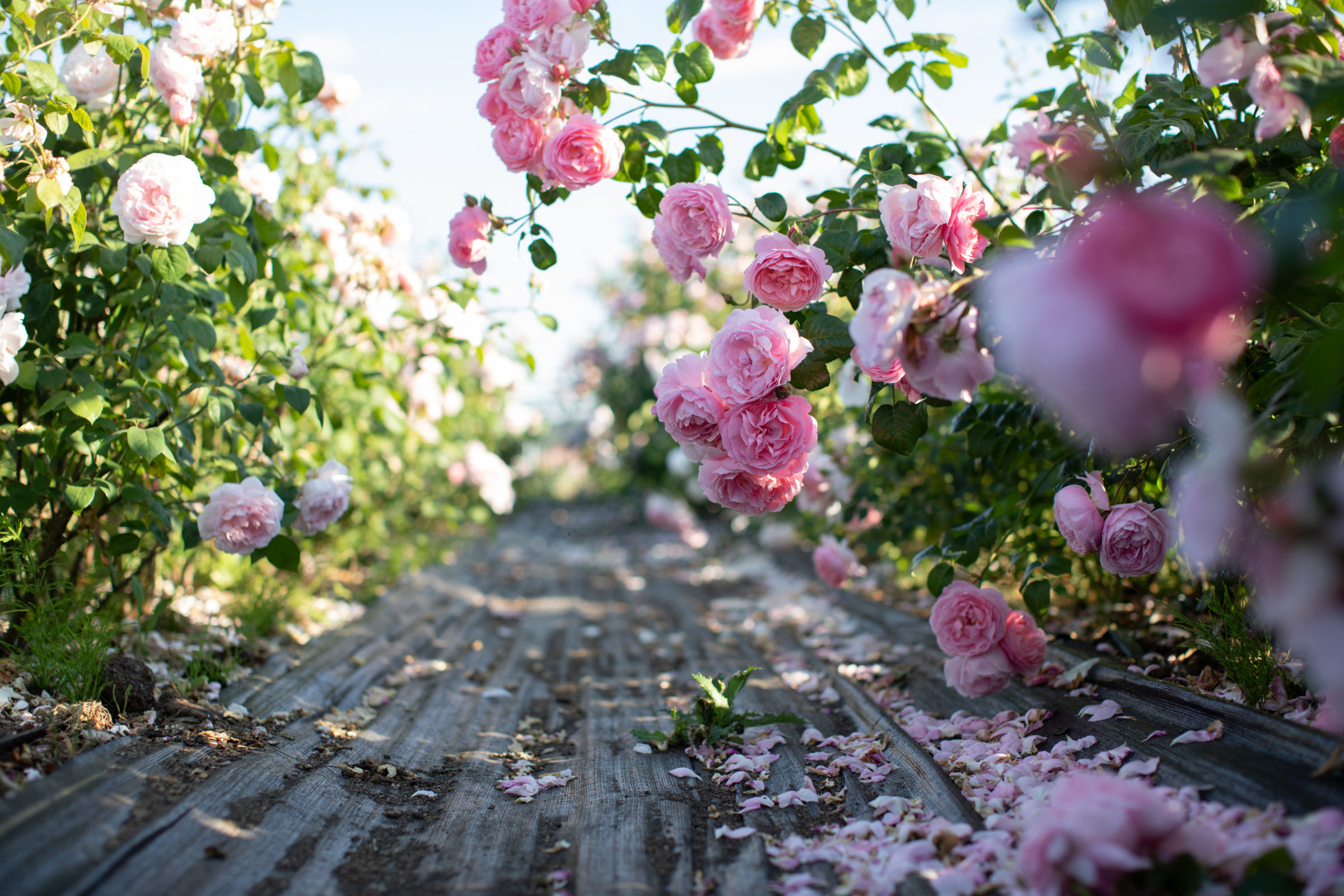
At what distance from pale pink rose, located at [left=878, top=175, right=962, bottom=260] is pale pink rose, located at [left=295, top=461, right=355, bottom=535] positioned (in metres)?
1.24

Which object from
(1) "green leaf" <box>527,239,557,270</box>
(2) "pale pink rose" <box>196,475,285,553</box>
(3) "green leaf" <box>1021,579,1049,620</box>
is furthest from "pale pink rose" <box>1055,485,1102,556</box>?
(2) "pale pink rose" <box>196,475,285,553</box>

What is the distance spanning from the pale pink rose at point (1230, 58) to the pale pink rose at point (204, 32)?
159cm

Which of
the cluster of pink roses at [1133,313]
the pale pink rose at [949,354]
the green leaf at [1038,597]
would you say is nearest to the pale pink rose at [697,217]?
the pale pink rose at [949,354]

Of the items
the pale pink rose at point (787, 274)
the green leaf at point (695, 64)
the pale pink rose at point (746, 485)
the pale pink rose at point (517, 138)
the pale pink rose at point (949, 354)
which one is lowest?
the pale pink rose at point (746, 485)

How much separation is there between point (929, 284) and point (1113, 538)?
0.57 metres

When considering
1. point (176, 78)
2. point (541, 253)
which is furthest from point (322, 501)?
point (176, 78)

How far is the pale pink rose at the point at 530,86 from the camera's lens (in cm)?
124

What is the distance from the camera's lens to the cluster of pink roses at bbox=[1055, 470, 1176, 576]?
45.9 inches

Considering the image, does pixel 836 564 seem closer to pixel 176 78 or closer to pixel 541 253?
pixel 541 253

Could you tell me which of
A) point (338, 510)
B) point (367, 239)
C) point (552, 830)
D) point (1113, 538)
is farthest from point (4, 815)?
point (367, 239)

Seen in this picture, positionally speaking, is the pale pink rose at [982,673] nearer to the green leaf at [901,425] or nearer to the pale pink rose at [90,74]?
the green leaf at [901,425]

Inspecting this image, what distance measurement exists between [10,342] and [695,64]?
1.19 metres

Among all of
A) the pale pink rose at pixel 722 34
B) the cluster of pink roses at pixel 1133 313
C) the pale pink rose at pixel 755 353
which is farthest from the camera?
the pale pink rose at pixel 722 34

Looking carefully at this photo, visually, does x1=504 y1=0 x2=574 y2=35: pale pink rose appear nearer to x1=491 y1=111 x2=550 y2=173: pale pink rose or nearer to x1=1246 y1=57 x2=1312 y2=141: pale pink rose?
x1=491 y1=111 x2=550 y2=173: pale pink rose
